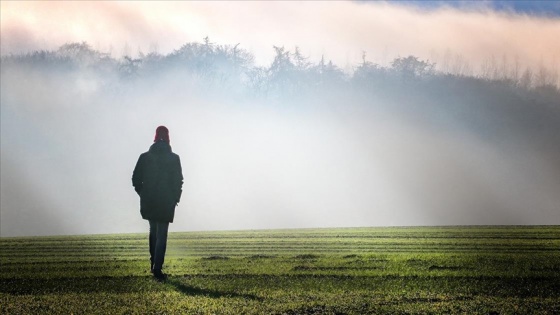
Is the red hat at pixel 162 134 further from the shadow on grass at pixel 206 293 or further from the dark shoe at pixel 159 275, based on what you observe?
the shadow on grass at pixel 206 293

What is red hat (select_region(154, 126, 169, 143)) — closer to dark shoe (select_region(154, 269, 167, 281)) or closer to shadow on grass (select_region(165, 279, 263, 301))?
dark shoe (select_region(154, 269, 167, 281))

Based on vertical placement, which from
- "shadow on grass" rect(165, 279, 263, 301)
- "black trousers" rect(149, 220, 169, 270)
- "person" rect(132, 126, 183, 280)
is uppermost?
"person" rect(132, 126, 183, 280)

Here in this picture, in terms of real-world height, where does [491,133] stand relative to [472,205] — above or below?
above

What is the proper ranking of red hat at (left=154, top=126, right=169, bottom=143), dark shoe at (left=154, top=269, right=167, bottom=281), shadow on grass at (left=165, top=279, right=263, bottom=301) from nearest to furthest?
shadow on grass at (left=165, top=279, right=263, bottom=301), dark shoe at (left=154, top=269, right=167, bottom=281), red hat at (left=154, top=126, right=169, bottom=143)

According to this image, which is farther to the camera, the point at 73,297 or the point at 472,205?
the point at 472,205

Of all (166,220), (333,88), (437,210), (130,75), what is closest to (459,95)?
(333,88)

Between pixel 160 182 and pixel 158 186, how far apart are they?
81 millimetres

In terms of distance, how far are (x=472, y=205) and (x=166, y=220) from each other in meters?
104

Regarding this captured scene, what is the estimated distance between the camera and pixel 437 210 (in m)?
109

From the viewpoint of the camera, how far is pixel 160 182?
1489cm

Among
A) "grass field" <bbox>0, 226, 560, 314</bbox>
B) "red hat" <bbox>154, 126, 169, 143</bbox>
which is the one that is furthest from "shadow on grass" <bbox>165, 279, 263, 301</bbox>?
"red hat" <bbox>154, 126, 169, 143</bbox>

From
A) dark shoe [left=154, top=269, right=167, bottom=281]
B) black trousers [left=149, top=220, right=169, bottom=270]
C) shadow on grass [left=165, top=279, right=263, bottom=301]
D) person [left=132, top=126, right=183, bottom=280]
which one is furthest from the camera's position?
person [left=132, top=126, right=183, bottom=280]

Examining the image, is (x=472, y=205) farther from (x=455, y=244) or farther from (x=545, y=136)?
(x=455, y=244)

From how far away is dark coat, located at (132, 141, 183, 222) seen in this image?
48.4ft
